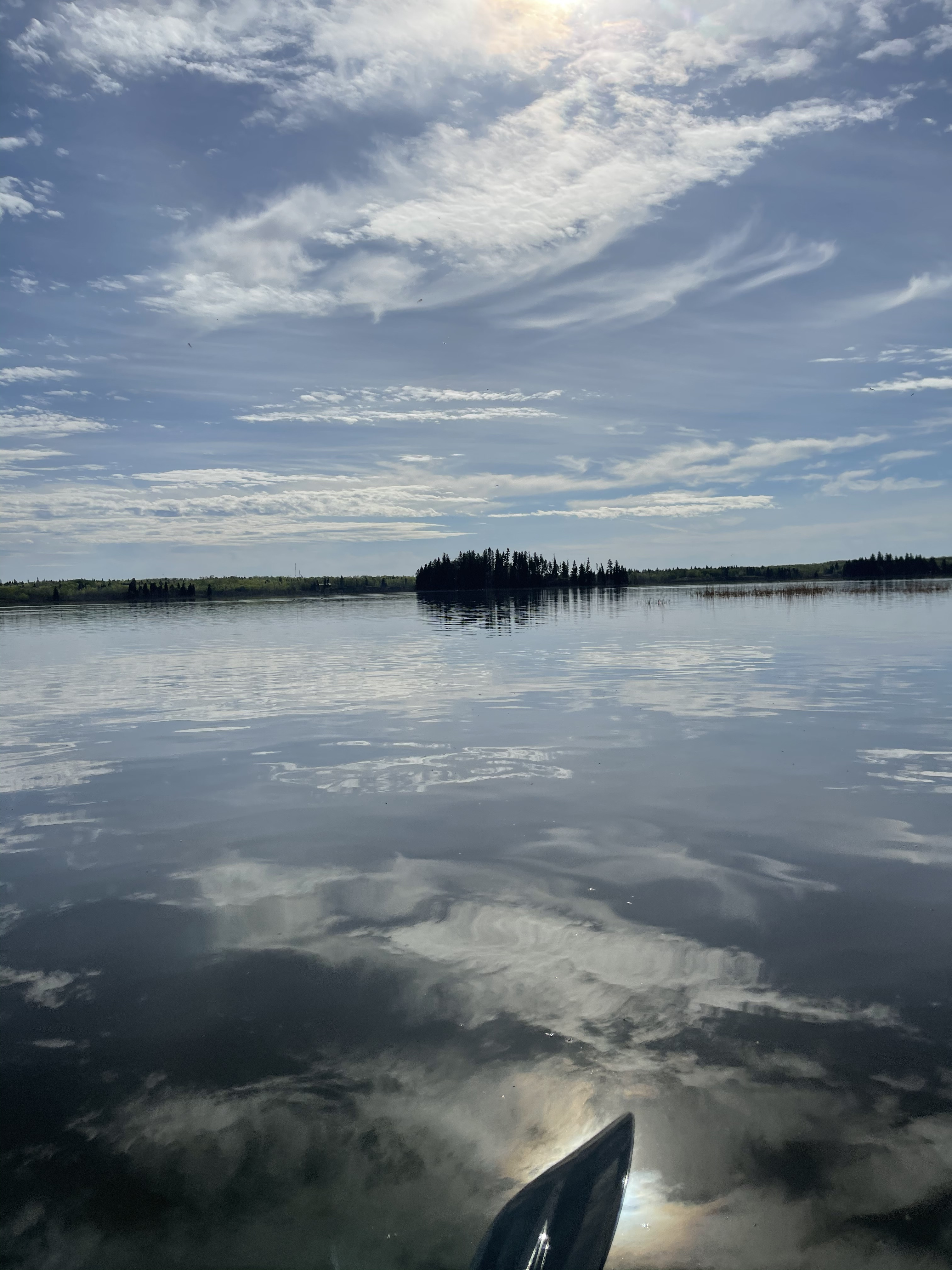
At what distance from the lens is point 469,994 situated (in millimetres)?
7137

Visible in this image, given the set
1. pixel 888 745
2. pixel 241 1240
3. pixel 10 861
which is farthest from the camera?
pixel 888 745

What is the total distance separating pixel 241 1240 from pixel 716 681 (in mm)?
22947

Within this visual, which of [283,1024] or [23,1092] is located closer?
[23,1092]

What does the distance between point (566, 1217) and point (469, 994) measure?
2.54m

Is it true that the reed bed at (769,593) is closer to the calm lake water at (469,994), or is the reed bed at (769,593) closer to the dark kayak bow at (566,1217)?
the calm lake water at (469,994)

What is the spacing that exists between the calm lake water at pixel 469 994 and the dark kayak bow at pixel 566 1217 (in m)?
0.11

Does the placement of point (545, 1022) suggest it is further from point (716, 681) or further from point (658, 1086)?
point (716, 681)

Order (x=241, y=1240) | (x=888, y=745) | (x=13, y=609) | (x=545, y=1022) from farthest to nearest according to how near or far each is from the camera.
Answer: (x=13, y=609), (x=888, y=745), (x=545, y=1022), (x=241, y=1240)

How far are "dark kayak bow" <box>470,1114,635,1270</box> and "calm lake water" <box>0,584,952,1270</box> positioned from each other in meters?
0.11

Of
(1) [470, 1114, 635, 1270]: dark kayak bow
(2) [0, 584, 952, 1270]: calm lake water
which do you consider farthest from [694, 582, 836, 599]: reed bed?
(1) [470, 1114, 635, 1270]: dark kayak bow

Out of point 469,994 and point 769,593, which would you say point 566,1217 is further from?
point 769,593

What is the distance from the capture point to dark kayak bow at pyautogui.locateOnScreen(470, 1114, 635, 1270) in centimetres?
446

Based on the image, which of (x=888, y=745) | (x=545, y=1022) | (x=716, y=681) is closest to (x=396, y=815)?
(x=545, y=1022)

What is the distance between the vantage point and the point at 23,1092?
5891mm
